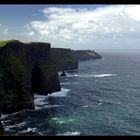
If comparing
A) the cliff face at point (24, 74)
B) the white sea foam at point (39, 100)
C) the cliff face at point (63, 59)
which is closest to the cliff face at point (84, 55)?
the cliff face at point (63, 59)

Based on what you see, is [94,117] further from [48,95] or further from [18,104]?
[48,95]

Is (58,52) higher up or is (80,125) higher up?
(58,52)

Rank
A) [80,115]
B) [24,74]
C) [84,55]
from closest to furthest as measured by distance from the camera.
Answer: [80,115]
[24,74]
[84,55]

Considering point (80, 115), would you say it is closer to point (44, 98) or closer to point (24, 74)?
point (24, 74)

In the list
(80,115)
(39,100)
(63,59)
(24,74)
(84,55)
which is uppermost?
(84,55)

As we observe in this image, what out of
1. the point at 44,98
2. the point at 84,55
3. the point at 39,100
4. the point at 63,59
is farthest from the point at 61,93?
the point at 84,55

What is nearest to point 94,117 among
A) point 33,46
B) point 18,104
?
point 18,104

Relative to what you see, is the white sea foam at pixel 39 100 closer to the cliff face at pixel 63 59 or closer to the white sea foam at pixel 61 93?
the white sea foam at pixel 61 93
